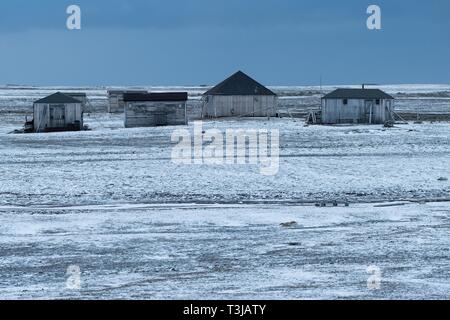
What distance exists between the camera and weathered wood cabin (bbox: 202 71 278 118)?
209ft

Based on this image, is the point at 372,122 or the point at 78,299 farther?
the point at 372,122

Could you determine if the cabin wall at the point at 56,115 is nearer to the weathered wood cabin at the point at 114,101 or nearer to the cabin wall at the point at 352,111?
the cabin wall at the point at 352,111

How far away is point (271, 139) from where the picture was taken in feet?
135

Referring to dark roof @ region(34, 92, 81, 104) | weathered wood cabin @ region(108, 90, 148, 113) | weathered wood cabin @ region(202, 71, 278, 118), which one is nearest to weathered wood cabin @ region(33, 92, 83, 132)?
dark roof @ region(34, 92, 81, 104)

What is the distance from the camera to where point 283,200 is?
22812 millimetres

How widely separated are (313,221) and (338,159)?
13.3 metres

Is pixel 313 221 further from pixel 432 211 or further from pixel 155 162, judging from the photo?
pixel 155 162

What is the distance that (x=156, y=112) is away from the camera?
175ft

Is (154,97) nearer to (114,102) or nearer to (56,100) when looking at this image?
(56,100)

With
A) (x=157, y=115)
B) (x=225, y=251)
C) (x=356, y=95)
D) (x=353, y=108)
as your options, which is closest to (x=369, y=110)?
(x=353, y=108)

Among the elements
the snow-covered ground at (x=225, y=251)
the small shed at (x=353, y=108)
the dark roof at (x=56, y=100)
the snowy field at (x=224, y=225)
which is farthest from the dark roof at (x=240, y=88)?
the snow-covered ground at (x=225, y=251)
